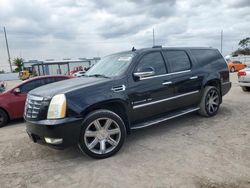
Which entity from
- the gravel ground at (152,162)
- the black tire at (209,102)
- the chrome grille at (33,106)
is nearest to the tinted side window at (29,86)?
the gravel ground at (152,162)

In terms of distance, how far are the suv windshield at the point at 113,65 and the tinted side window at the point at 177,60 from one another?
2.99ft

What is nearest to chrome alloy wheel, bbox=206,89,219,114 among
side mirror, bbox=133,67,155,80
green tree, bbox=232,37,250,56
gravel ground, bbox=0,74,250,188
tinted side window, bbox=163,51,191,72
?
gravel ground, bbox=0,74,250,188

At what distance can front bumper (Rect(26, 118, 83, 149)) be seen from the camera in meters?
3.66

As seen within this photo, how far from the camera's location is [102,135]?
4070 mm

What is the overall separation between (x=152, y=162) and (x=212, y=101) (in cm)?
317

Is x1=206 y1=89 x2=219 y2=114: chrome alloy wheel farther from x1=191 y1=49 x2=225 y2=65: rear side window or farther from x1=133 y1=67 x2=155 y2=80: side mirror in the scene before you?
x1=133 y1=67 x2=155 y2=80: side mirror

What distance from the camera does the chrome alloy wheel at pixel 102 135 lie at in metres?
3.96

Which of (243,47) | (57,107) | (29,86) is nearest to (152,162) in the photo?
(57,107)

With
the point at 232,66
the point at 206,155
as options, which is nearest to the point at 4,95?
the point at 206,155

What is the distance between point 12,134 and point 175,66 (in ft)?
14.3

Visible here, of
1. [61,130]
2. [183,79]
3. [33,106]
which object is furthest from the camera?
[183,79]

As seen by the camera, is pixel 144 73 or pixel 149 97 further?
pixel 149 97

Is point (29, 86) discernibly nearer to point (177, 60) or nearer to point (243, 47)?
point (177, 60)

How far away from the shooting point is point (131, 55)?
15.8 feet
